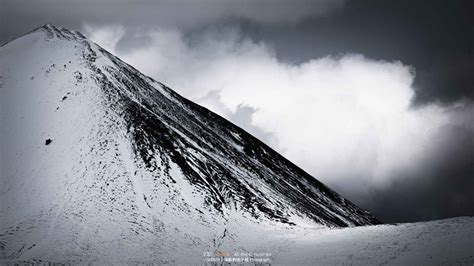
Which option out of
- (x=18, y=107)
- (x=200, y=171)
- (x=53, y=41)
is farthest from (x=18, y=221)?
(x=53, y=41)

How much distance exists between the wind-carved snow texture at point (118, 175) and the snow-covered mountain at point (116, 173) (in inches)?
7.6

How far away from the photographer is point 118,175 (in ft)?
189

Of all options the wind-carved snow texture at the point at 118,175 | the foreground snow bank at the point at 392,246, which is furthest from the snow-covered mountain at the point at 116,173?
the foreground snow bank at the point at 392,246

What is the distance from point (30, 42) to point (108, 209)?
63636mm

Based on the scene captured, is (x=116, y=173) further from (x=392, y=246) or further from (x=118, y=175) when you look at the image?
(x=392, y=246)

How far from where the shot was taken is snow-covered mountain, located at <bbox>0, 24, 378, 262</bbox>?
45281 mm

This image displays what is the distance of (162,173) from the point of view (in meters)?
60.9

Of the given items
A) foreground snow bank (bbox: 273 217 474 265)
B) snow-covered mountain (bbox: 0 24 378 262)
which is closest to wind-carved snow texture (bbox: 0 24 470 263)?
snow-covered mountain (bbox: 0 24 378 262)

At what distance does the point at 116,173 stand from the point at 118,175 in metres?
0.56

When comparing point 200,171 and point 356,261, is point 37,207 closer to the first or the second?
point 200,171

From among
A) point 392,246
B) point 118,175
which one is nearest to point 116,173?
point 118,175

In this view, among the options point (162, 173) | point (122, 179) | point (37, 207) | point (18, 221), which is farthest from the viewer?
point (162, 173)

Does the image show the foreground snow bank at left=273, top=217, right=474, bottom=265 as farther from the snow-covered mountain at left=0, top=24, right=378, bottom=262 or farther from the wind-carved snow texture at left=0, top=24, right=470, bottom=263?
the snow-covered mountain at left=0, top=24, right=378, bottom=262

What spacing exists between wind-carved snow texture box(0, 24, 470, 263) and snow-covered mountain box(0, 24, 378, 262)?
194 mm
